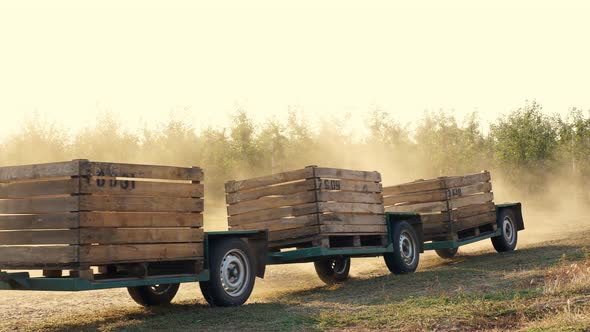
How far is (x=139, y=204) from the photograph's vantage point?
8.39 meters

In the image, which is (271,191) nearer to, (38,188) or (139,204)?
(139,204)

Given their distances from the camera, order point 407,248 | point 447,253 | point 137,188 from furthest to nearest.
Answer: point 447,253
point 407,248
point 137,188

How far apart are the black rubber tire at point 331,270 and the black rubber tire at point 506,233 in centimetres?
486

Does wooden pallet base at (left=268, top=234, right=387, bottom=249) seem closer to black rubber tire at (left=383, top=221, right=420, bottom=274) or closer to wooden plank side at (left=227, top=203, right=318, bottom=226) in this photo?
black rubber tire at (left=383, top=221, right=420, bottom=274)

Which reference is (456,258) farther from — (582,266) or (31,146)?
(31,146)

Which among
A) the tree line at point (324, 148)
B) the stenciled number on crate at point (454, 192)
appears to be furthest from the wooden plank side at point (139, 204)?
the tree line at point (324, 148)

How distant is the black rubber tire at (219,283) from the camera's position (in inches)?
362

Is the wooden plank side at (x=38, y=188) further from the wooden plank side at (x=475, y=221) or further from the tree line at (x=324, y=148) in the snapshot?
the tree line at (x=324, y=148)

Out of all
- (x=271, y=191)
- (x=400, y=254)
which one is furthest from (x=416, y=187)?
(x=271, y=191)

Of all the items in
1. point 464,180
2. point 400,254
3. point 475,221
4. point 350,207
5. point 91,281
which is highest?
point 464,180

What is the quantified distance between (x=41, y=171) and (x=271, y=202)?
4.43 meters

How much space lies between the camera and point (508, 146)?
49.4 metres

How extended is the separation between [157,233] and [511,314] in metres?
3.94

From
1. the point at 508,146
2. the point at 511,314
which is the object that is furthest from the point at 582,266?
the point at 508,146
